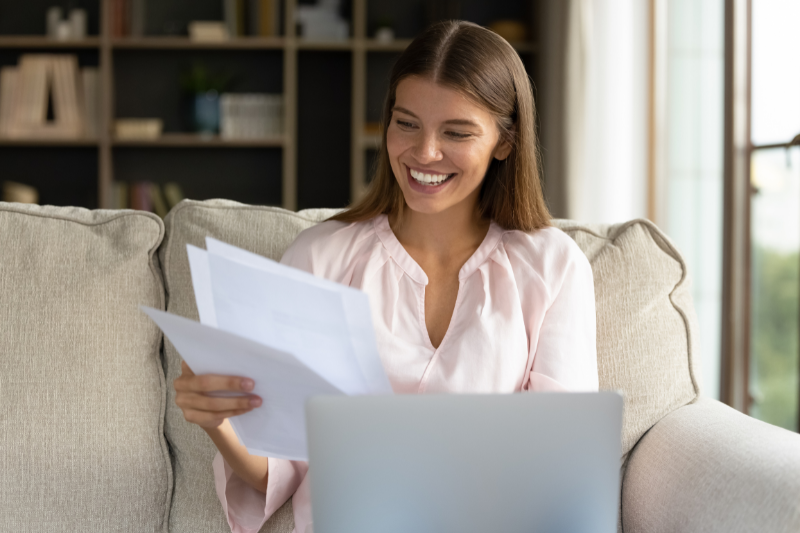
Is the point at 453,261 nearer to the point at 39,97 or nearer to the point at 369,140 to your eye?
the point at 369,140

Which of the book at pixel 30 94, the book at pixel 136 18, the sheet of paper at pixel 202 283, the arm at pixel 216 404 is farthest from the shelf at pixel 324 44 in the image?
the sheet of paper at pixel 202 283

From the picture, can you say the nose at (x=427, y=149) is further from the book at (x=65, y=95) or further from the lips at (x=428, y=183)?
the book at (x=65, y=95)

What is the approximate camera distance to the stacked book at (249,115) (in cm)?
354

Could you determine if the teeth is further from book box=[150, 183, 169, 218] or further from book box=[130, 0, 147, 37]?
book box=[130, 0, 147, 37]

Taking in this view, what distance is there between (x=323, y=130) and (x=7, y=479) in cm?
279

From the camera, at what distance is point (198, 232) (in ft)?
4.44

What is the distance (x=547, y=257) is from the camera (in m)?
1.21

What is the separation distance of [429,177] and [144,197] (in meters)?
2.65

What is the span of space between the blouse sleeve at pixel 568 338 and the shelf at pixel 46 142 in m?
2.90

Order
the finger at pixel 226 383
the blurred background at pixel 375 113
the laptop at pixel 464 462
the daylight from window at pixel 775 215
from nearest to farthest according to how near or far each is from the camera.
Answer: the laptop at pixel 464 462, the finger at pixel 226 383, the daylight from window at pixel 775 215, the blurred background at pixel 375 113

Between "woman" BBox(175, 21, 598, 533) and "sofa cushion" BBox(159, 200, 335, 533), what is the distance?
0.13 metres

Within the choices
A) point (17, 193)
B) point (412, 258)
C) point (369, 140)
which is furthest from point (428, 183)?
point (17, 193)

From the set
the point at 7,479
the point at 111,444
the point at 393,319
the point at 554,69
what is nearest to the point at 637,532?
the point at 393,319

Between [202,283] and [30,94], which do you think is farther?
[30,94]
